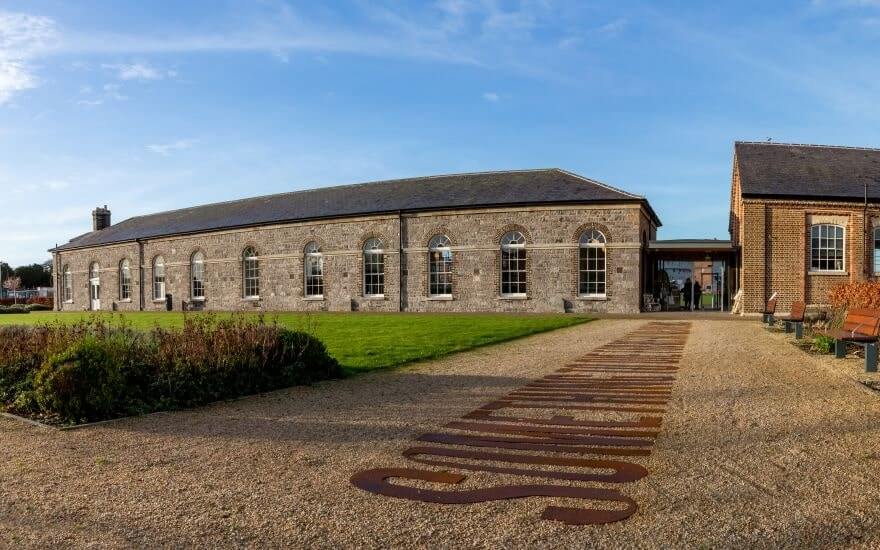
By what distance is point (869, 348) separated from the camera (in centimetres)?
998

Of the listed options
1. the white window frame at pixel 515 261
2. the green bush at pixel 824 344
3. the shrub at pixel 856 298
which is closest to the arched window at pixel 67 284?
the white window frame at pixel 515 261

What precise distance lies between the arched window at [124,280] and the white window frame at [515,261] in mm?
26250

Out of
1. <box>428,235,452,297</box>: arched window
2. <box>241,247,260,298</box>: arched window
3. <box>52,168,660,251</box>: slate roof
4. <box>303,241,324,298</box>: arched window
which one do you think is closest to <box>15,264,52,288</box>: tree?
<box>52,168,660,251</box>: slate roof

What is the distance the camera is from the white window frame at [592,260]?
27.0m

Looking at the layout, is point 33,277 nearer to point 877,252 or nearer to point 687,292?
point 687,292

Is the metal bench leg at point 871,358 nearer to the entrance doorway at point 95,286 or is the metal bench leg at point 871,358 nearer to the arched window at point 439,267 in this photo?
the arched window at point 439,267

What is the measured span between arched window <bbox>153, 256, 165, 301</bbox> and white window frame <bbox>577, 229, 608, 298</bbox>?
25.7 metres

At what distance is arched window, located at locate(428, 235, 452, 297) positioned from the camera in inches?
1163

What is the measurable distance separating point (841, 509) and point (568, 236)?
2374 cm

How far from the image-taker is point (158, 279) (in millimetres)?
40719

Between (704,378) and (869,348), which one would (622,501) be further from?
(869,348)

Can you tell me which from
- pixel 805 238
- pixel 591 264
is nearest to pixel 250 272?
pixel 591 264

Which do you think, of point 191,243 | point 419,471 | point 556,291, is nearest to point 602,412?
point 419,471

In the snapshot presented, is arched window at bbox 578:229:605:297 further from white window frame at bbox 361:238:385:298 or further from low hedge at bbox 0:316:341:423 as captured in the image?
low hedge at bbox 0:316:341:423
